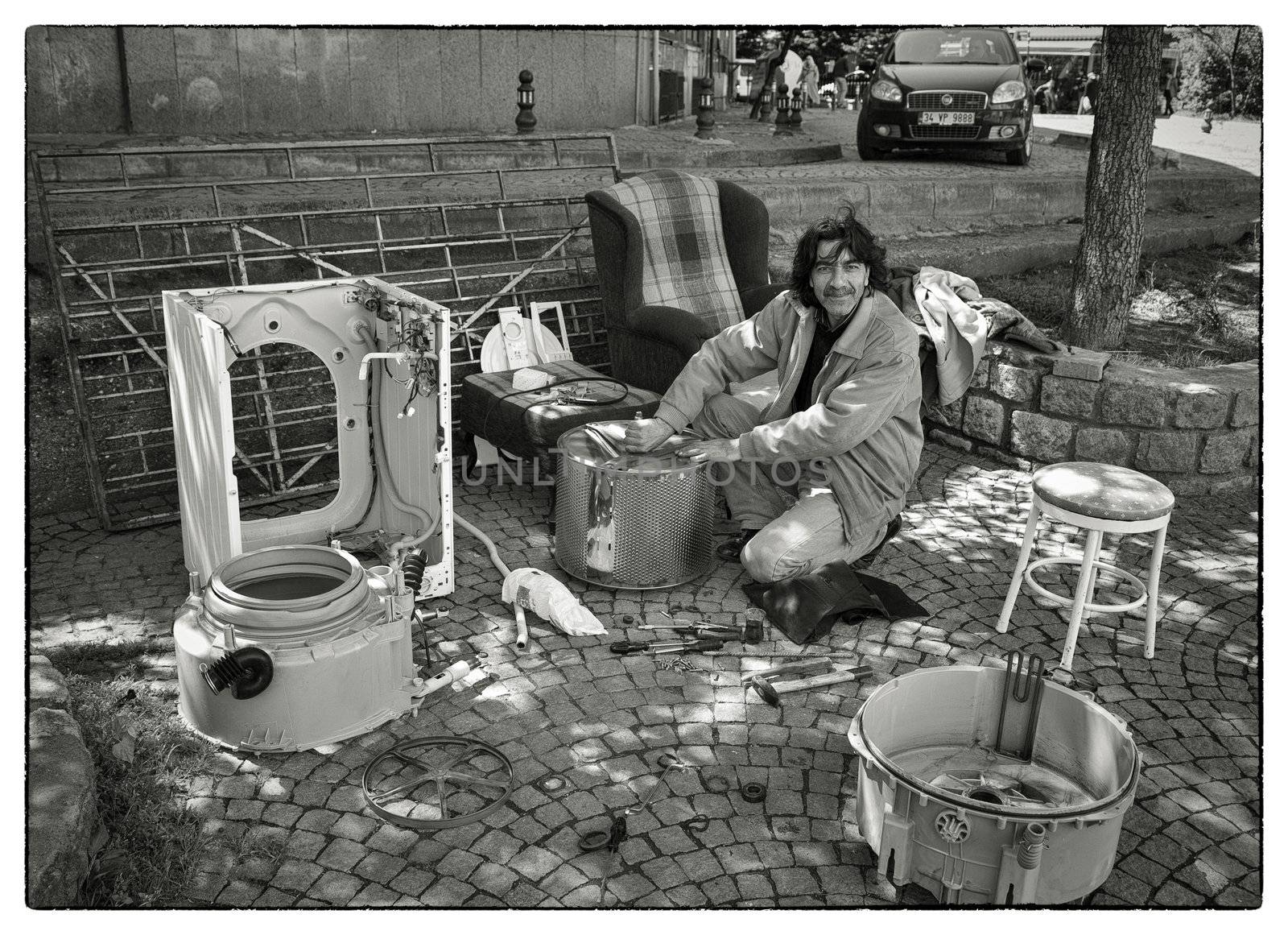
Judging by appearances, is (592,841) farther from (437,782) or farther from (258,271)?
(258,271)

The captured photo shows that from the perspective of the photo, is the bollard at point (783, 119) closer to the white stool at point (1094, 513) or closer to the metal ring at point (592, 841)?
the white stool at point (1094, 513)

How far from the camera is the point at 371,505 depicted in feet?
17.9

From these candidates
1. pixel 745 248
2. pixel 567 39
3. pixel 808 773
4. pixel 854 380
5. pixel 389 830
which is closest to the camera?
pixel 389 830

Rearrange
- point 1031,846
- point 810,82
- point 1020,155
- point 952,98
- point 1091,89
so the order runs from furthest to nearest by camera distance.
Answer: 1. point 810,82
2. point 1091,89
3. point 1020,155
4. point 952,98
5. point 1031,846

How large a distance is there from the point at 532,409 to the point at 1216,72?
66.9 feet

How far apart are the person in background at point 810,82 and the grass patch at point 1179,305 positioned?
14.4 meters

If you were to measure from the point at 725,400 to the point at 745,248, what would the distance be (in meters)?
1.67

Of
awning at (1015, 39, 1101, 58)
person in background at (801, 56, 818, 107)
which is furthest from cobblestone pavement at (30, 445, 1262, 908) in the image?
person in background at (801, 56, 818, 107)

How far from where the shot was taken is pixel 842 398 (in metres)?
4.88

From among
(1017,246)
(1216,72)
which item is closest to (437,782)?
(1017,246)

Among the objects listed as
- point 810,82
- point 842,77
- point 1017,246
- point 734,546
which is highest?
point 842,77

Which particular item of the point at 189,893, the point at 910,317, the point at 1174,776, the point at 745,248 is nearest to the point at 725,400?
the point at 910,317

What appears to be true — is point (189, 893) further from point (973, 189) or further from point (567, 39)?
point (567, 39)

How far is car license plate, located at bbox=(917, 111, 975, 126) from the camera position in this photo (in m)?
12.1
